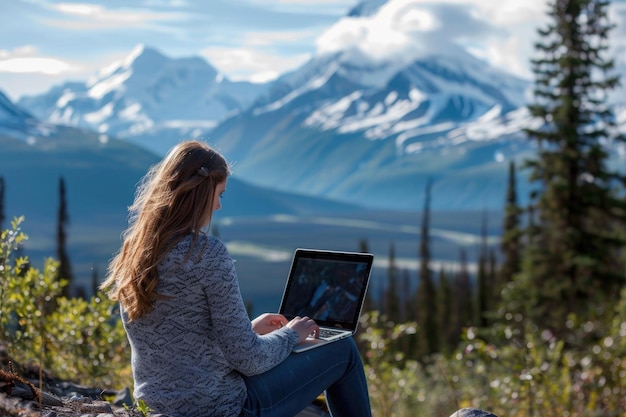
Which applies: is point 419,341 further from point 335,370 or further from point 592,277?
point 335,370

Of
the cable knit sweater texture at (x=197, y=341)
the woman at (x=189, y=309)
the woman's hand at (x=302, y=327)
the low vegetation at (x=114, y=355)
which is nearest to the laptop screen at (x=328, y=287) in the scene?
the woman's hand at (x=302, y=327)

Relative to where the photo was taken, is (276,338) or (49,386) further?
(49,386)

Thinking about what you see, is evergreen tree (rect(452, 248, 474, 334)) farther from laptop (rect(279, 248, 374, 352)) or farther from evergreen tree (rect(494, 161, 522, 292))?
laptop (rect(279, 248, 374, 352))

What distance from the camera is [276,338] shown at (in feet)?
12.0

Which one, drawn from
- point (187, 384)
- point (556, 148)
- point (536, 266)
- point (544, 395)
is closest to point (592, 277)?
point (536, 266)

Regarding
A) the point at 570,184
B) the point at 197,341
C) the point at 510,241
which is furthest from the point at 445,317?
the point at 197,341

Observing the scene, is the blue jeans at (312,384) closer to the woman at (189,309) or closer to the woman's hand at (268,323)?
the woman at (189,309)

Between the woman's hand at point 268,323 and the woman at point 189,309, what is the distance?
0.34 meters

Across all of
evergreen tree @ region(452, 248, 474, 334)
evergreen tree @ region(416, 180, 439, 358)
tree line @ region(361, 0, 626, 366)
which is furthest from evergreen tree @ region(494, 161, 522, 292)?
evergreen tree @ region(452, 248, 474, 334)

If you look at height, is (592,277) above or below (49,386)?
below

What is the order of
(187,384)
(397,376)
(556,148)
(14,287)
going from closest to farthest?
(187,384), (14,287), (397,376), (556,148)

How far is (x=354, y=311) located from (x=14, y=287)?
125 inches

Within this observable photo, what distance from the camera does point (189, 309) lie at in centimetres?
340

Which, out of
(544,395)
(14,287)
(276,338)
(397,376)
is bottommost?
(397,376)
